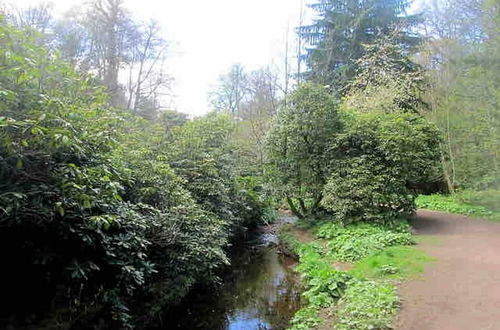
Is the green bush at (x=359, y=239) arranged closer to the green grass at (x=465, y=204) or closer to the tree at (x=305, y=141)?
the tree at (x=305, y=141)

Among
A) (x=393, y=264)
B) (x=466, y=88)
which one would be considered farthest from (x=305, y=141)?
(x=466, y=88)

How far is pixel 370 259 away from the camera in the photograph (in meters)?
7.19

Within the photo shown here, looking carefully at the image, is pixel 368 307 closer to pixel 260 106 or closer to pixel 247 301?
pixel 247 301

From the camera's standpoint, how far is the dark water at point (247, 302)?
238 inches

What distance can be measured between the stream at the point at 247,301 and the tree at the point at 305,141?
280 centimetres

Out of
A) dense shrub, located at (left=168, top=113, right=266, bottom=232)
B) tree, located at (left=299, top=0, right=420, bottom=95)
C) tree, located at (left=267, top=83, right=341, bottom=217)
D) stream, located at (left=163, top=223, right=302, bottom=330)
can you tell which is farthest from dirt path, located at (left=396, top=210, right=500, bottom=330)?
tree, located at (left=299, top=0, right=420, bottom=95)

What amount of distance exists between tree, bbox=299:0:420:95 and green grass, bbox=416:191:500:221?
304 inches

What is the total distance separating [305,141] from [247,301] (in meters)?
6.15

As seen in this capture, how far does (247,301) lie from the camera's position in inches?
283

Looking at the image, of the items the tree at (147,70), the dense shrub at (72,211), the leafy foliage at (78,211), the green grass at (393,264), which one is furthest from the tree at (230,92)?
the dense shrub at (72,211)

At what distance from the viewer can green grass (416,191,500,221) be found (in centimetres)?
1226

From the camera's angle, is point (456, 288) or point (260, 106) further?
point (260, 106)

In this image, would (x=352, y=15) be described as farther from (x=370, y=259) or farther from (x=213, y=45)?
(x=370, y=259)

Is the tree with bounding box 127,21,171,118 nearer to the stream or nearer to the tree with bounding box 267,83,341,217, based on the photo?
the tree with bounding box 267,83,341,217
